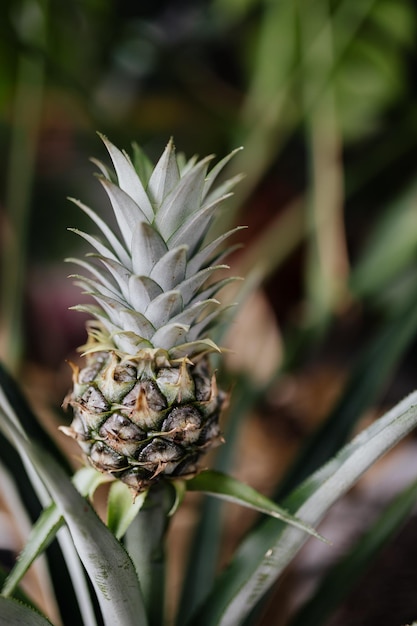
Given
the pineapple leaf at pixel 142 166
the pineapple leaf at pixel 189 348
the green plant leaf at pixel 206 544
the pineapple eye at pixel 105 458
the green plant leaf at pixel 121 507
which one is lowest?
the green plant leaf at pixel 206 544

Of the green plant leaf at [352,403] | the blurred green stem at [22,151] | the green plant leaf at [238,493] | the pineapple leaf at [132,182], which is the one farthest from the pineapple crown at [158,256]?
the blurred green stem at [22,151]

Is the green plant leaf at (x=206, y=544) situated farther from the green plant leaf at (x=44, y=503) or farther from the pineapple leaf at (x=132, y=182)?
the pineapple leaf at (x=132, y=182)

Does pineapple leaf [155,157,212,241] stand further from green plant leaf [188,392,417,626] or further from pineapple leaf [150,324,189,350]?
green plant leaf [188,392,417,626]

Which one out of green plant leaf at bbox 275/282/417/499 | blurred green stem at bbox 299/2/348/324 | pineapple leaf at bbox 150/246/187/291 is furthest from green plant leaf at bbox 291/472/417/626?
blurred green stem at bbox 299/2/348/324

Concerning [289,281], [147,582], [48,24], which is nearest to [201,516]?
[147,582]

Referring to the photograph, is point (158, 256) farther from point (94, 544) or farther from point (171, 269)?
point (94, 544)

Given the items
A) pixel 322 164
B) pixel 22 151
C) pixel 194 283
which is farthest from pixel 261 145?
pixel 194 283
